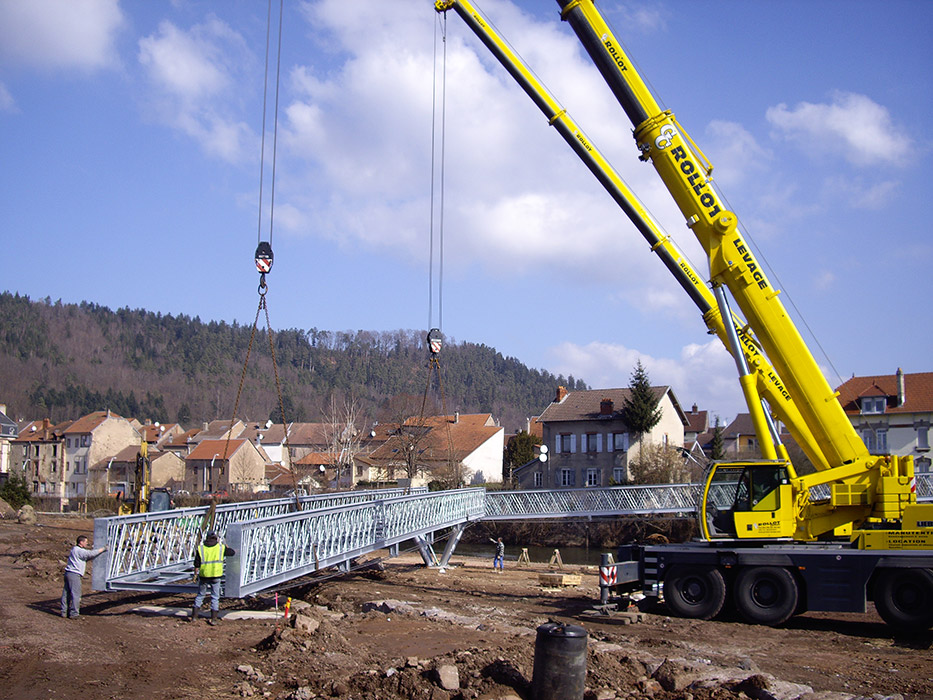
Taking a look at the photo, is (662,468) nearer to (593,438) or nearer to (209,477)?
(593,438)

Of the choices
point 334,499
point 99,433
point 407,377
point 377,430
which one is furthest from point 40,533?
point 407,377

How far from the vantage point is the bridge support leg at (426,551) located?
71.7 feet

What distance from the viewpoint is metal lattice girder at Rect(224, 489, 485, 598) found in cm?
1180

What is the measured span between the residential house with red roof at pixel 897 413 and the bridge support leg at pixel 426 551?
121 ft

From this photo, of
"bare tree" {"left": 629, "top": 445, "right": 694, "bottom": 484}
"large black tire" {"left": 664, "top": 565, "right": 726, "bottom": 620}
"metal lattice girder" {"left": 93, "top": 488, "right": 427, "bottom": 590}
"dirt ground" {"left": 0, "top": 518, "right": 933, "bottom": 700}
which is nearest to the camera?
"dirt ground" {"left": 0, "top": 518, "right": 933, "bottom": 700}

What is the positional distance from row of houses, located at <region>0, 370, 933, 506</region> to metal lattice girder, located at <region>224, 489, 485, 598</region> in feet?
28.3

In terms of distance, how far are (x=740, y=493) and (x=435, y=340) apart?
8714 millimetres

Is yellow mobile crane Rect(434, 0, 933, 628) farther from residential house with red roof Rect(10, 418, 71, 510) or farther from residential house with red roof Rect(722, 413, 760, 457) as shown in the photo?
residential house with red roof Rect(10, 418, 71, 510)

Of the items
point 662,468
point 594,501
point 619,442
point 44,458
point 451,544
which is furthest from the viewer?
point 44,458

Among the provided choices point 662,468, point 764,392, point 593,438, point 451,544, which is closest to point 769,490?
point 764,392

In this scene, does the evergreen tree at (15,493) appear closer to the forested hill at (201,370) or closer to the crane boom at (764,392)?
the crane boom at (764,392)

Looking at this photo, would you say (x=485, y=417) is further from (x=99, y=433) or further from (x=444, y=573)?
(x=444, y=573)

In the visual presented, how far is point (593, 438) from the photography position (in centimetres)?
5331

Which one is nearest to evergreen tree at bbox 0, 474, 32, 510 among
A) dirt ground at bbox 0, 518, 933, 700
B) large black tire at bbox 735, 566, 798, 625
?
dirt ground at bbox 0, 518, 933, 700
